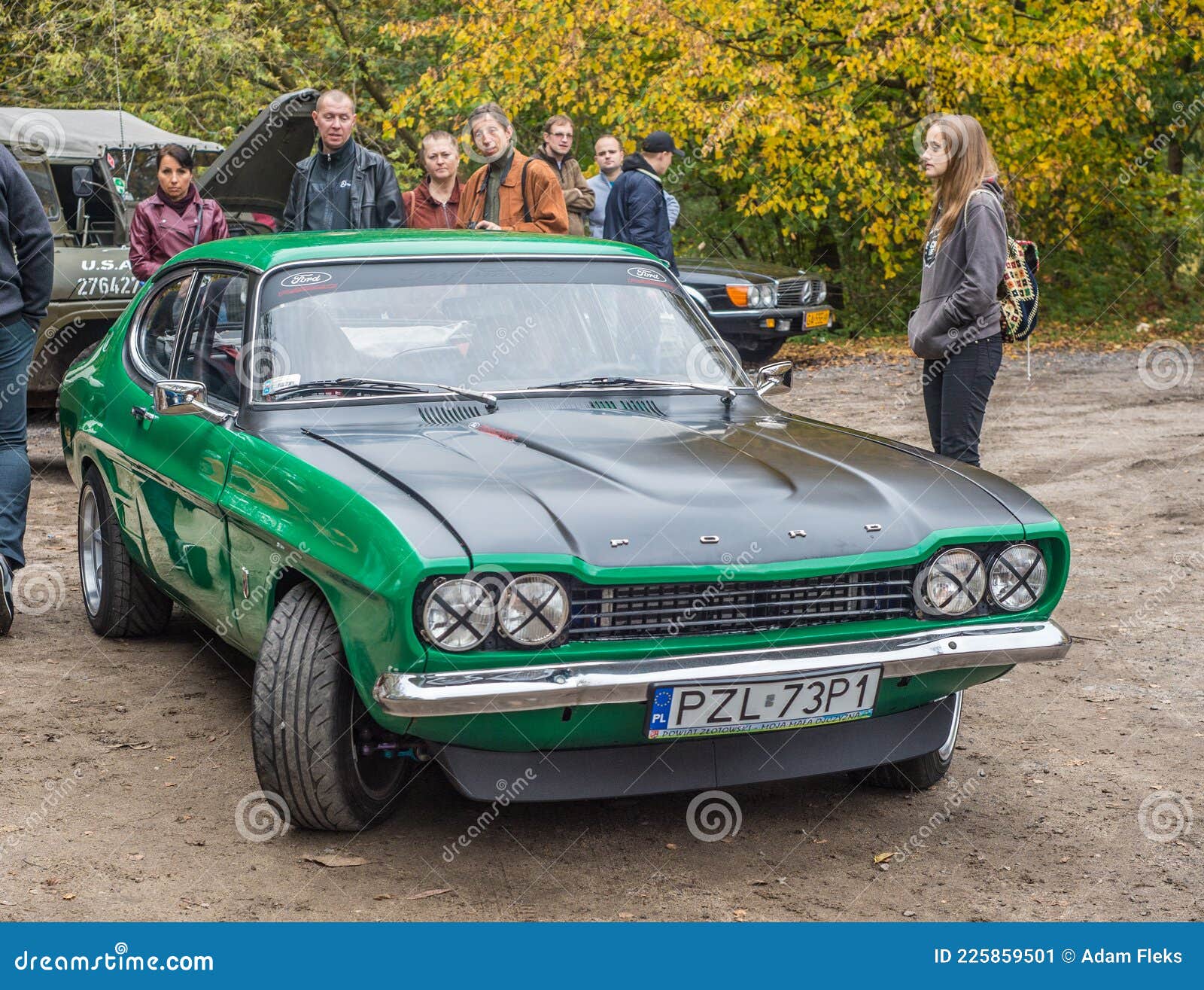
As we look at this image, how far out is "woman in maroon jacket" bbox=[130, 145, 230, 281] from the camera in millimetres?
8211

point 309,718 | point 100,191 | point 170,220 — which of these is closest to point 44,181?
point 100,191

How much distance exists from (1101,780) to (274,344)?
2.76 m

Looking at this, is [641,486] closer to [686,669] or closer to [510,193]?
[686,669]

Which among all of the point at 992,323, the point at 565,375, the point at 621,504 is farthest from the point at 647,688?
the point at 992,323

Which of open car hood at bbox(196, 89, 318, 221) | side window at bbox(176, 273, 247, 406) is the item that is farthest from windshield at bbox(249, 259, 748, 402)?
open car hood at bbox(196, 89, 318, 221)

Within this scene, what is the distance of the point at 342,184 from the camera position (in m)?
7.54

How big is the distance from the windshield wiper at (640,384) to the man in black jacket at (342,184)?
3314 mm

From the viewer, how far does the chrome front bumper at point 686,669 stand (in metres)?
3.23

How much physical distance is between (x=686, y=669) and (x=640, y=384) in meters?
1.43

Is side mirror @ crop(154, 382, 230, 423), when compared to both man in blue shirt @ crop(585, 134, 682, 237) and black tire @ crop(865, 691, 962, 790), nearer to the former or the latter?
black tire @ crop(865, 691, 962, 790)

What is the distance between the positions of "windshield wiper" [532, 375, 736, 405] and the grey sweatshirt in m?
1.28

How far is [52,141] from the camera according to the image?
10828mm

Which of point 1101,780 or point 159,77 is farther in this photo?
point 159,77

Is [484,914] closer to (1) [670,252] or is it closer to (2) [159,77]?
(1) [670,252]
